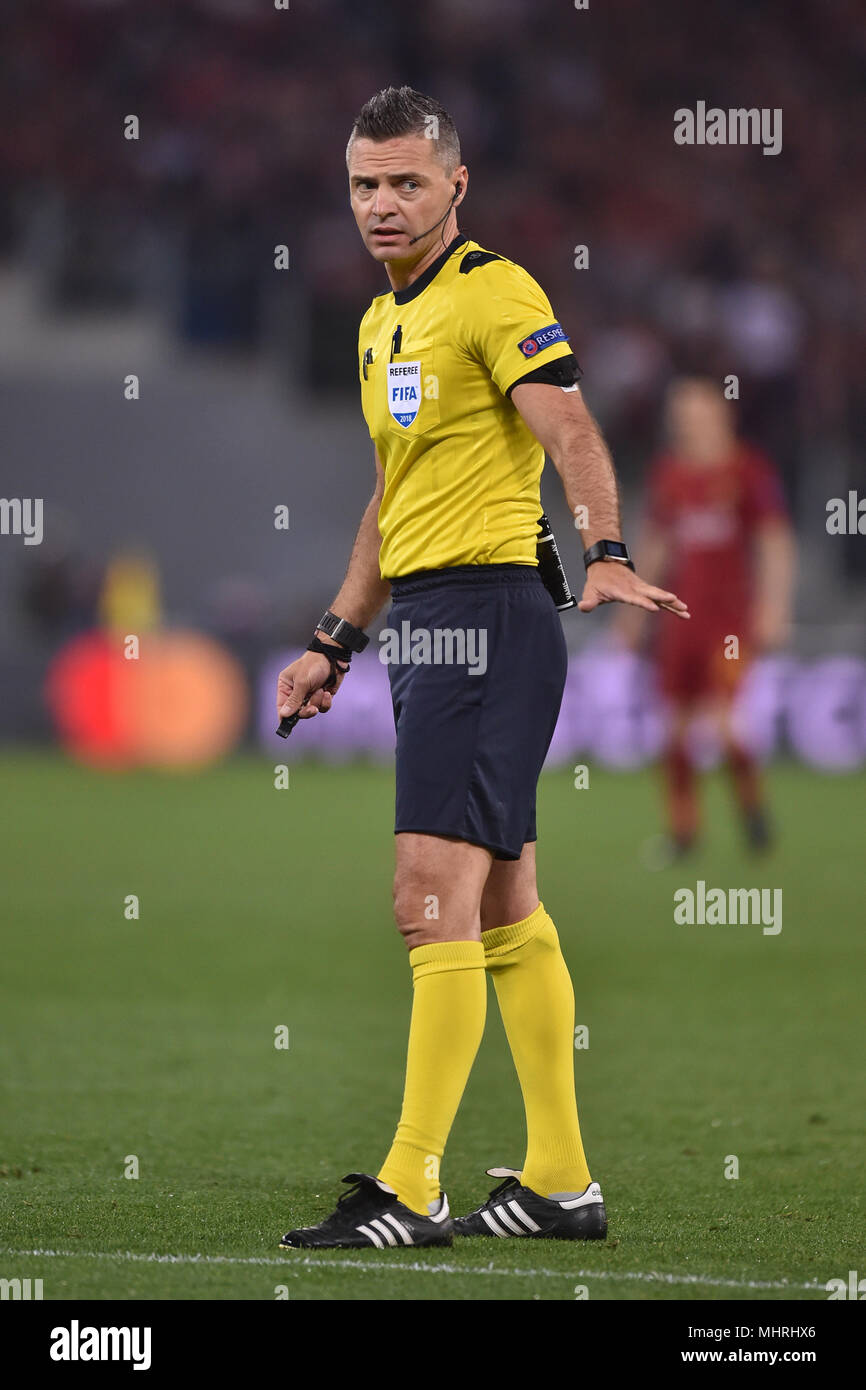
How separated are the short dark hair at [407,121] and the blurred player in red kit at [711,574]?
6774 mm

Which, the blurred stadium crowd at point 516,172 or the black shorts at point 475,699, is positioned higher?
the blurred stadium crowd at point 516,172

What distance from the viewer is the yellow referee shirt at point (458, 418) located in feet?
12.4

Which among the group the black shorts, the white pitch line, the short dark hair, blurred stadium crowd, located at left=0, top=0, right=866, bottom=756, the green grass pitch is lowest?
the white pitch line

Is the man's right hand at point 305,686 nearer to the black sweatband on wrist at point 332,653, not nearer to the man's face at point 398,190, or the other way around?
the black sweatband on wrist at point 332,653

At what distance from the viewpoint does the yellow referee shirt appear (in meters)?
3.78

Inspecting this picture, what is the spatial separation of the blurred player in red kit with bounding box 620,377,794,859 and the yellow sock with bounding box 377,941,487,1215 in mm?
6775

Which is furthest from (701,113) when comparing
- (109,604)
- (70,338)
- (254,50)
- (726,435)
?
(726,435)

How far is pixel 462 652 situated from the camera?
3.80 meters

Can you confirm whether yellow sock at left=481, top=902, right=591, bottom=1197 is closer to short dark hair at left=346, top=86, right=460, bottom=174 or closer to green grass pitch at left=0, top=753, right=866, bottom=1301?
green grass pitch at left=0, top=753, right=866, bottom=1301

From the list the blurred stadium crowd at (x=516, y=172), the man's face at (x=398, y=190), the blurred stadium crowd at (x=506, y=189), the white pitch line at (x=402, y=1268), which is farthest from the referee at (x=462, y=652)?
the blurred stadium crowd at (x=516, y=172)

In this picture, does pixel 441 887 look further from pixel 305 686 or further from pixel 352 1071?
pixel 352 1071

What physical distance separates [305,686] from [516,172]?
18.7 m

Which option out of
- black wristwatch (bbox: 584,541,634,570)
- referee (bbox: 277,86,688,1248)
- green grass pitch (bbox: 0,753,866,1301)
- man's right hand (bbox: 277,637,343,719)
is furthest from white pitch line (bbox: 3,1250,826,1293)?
black wristwatch (bbox: 584,541,634,570)

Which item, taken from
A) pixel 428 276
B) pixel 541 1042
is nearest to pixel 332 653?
pixel 428 276
